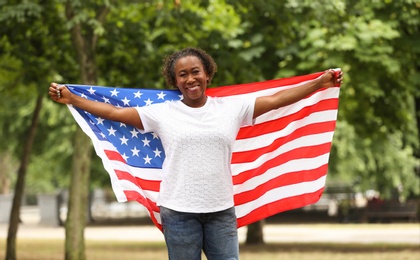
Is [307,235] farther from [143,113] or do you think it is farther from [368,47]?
[143,113]

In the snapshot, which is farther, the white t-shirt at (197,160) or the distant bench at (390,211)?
the distant bench at (390,211)

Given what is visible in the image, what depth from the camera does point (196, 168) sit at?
5531mm

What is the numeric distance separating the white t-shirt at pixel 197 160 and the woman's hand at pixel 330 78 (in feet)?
2.80

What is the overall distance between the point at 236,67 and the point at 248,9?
80.9 inches

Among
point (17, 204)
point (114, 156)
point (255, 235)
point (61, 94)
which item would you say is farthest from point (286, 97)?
point (255, 235)

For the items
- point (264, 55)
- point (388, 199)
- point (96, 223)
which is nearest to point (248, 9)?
point (264, 55)

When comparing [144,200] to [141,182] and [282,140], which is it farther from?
[282,140]

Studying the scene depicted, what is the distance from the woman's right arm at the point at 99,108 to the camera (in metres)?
5.98

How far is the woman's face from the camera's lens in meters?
5.68

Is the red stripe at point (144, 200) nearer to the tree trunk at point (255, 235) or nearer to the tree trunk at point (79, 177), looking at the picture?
the tree trunk at point (79, 177)

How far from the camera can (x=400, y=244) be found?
2252cm

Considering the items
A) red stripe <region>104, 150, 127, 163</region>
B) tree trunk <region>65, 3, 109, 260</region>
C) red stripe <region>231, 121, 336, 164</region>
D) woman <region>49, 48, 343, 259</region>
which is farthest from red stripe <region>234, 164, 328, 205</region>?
tree trunk <region>65, 3, 109, 260</region>

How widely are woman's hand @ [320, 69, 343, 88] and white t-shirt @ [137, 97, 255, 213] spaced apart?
852mm

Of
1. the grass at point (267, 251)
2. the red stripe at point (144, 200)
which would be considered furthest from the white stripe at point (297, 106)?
the grass at point (267, 251)
